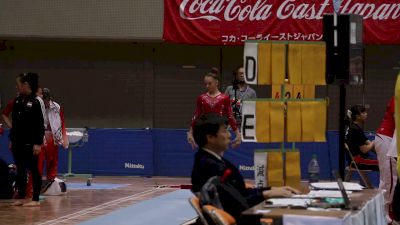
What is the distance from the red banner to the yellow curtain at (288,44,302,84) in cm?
1226

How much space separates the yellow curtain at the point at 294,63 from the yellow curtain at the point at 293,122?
0.94 ft

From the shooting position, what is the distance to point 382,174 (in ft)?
35.1

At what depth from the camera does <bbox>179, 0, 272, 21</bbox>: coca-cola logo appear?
20297 mm

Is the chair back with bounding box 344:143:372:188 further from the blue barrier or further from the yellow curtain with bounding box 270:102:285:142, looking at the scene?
the yellow curtain with bounding box 270:102:285:142

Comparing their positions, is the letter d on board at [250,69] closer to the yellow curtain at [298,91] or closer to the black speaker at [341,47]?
the yellow curtain at [298,91]

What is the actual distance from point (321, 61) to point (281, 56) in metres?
0.42

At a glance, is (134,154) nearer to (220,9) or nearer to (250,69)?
(220,9)

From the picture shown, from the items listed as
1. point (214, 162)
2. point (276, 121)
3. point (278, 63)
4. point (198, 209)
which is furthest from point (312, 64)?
point (198, 209)

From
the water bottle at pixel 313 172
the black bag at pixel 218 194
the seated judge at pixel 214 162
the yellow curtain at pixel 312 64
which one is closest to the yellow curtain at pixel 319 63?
the yellow curtain at pixel 312 64

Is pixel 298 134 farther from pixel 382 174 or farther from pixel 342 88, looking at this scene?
pixel 382 174

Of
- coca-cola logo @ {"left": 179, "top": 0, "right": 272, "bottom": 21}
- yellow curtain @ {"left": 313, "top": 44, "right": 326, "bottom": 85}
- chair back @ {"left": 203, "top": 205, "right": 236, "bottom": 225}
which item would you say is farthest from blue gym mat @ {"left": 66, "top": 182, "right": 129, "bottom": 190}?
chair back @ {"left": 203, "top": 205, "right": 236, "bottom": 225}

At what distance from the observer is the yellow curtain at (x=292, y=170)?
7.66 m

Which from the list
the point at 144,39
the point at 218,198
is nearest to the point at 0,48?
the point at 144,39

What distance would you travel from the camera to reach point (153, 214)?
1191 centimetres
